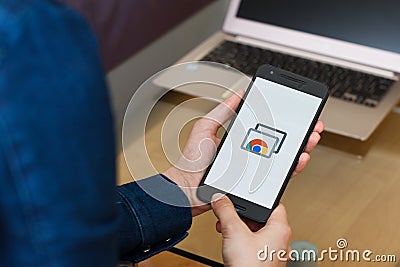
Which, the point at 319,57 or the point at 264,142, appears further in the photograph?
the point at 319,57

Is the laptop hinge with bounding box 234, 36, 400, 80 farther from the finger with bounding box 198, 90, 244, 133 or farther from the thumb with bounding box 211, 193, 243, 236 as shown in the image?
the thumb with bounding box 211, 193, 243, 236

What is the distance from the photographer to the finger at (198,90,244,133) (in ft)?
3.02

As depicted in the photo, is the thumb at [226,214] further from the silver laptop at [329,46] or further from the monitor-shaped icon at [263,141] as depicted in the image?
the silver laptop at [329,46]

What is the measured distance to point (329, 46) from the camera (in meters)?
1.29

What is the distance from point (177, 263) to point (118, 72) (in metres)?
0.92

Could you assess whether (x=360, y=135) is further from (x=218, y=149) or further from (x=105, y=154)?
(x=105, y=154)

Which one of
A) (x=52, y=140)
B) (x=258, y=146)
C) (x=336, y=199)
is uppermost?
(x=52, y=140)

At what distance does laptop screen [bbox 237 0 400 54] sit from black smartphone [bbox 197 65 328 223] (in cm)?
41

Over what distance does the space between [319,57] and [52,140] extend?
1.04m

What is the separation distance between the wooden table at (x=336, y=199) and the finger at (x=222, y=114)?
36 millimetres

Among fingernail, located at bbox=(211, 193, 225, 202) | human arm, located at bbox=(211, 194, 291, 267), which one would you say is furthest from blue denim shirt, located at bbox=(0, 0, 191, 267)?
fingernail, located at bbox=(211, 193, 225, 202)

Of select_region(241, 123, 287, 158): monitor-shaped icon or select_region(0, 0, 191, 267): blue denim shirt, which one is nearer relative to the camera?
select_region(0, 0, 191, 267): blue denim shirt

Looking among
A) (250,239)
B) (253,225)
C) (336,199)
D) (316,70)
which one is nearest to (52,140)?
(250,239)

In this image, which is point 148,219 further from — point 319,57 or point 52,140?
point 319,57
